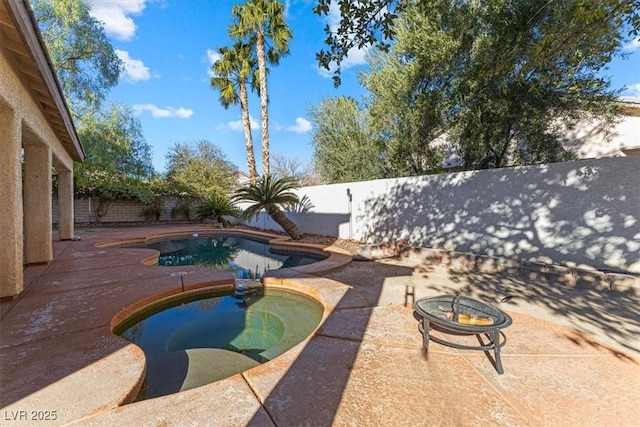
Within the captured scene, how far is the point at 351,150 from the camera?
11.6 m

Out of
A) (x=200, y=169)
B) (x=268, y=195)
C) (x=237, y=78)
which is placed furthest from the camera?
(x=200, y=169)

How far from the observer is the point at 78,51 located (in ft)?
47.5

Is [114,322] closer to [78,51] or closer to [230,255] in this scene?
[230,255]

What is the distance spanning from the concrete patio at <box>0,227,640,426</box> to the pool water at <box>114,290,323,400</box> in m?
0.29

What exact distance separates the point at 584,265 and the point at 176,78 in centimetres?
1867

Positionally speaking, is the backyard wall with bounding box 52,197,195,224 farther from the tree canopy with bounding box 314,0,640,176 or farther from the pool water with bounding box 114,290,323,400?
the pool water with bounding box 114,290,323,400

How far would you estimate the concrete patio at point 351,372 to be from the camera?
168 centimetres

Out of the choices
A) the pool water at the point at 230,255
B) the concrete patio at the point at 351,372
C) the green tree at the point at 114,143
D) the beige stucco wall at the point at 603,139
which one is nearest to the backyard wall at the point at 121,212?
the green tree at the point at 114,143

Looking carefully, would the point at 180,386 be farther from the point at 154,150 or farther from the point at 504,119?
the point at 154,150

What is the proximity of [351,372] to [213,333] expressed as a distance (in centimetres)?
205

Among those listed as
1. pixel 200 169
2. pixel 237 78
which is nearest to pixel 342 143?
pixel 237 78

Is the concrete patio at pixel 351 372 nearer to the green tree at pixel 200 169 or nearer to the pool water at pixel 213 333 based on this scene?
the pool water at pixel 213 333

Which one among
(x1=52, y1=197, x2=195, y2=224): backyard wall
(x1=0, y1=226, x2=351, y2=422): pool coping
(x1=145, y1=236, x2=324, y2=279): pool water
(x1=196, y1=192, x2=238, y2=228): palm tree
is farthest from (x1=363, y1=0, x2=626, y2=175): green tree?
(x1=52, y1=197, x2=195, y2=224): backyard wall

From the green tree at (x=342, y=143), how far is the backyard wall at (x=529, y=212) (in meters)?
3.06
